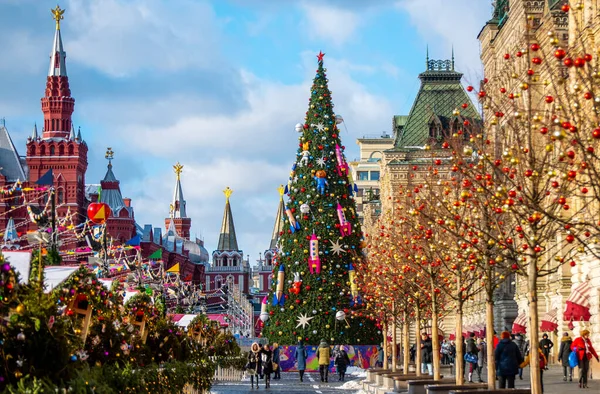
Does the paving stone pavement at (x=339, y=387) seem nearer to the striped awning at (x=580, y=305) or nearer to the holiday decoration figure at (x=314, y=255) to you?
the striped awning at (x=580, y=305)

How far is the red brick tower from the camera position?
13700 cm

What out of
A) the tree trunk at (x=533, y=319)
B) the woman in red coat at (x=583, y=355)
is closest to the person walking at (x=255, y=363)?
the woman in red coat at (x=583, y=355)

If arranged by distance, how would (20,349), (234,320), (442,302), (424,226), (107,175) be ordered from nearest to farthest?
(20,349), (424,226), (442,302), (234,320), (107,175)

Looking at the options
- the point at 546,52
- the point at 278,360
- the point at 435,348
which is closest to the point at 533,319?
the point at 435,348

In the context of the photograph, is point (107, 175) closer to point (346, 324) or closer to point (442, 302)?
point (346, 324)

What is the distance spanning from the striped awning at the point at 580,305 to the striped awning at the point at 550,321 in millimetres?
10193

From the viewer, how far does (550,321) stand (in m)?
50.2

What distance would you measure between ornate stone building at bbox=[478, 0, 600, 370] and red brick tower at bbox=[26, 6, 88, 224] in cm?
7579

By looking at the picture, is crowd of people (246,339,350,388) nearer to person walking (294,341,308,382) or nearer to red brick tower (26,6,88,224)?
person walking (294,341,308,382)

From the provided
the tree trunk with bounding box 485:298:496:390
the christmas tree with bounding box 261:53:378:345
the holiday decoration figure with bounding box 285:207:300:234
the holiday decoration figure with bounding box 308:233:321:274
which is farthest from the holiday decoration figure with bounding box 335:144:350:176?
the tree trunk with bounding box 485:298:496:390

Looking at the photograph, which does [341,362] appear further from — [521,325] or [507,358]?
[507,358]

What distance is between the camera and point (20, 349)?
14.1 meters

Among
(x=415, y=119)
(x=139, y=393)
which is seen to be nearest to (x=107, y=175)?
(x=415, y=119)

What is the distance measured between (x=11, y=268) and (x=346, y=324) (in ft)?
136
